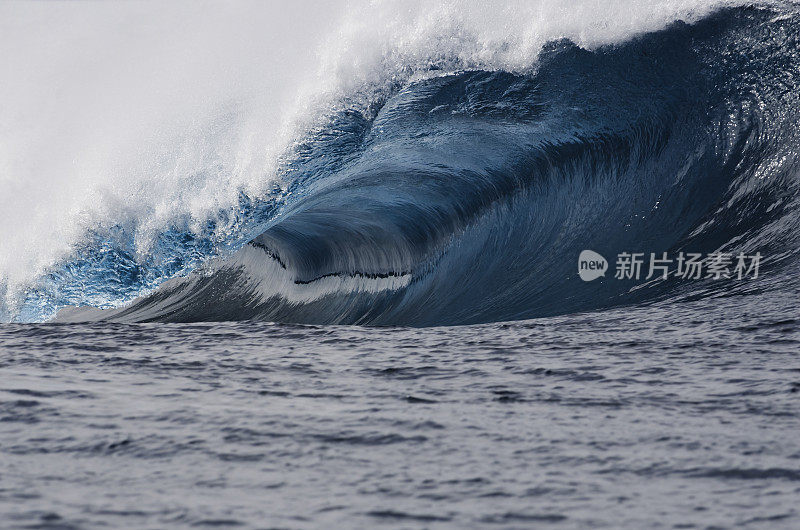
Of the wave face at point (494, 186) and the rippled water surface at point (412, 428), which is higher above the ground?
the wave face at point (494, 186)

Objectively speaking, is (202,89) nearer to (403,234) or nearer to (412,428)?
(403,234)

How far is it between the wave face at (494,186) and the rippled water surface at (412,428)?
75.6 inches

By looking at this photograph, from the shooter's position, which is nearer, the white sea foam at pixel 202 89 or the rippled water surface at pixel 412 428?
the rippled water surface at pixel 412 428

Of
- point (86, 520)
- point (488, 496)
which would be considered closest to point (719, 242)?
point (488, 496)

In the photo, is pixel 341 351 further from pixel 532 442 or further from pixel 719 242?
pixel 719 242

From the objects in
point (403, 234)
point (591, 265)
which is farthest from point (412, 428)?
point (403, 234)

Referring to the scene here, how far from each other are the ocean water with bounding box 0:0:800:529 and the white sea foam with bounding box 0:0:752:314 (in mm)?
19

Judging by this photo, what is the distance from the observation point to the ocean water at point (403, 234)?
2.24 m

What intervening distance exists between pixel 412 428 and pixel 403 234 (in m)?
3.95

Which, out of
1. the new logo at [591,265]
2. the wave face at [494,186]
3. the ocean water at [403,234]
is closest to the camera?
the ocean water at [403,234]

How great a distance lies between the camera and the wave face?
A: 5293mm

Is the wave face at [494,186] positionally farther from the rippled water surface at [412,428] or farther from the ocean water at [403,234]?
the rippled water surface at [412,428]

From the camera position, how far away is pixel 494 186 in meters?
5.98

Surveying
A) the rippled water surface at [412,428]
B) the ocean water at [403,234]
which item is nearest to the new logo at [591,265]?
the ocean water at [403,234]
